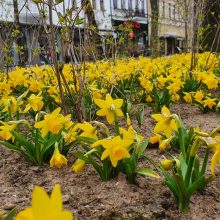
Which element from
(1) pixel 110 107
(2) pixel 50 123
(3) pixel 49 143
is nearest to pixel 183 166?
(1) pixel 110 107

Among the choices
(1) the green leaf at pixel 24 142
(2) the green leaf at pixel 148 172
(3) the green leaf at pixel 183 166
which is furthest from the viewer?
(1) the green leaf at pixel 24 142

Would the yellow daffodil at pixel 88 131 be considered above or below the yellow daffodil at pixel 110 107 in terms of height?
below

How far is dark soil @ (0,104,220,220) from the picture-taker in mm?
2039

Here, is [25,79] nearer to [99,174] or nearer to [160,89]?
[160,89]

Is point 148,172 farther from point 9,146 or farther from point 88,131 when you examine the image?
point 9,146

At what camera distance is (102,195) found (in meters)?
2.22

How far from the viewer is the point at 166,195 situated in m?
2.21

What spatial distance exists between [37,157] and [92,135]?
0.55m

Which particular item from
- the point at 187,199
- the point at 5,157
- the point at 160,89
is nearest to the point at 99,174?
the point at 187,199

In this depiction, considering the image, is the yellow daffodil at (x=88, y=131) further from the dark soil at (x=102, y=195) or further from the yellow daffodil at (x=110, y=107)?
the dark soil at (x=102, y=195)

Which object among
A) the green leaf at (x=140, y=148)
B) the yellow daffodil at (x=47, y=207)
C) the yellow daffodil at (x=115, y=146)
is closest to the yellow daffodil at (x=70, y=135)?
the green leaf at (x=140, y=148)

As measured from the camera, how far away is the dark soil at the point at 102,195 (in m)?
2.04

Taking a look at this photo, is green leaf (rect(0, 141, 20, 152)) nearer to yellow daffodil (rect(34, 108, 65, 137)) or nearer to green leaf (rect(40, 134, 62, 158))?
green leaf (rect(40, 134, 62, 158))

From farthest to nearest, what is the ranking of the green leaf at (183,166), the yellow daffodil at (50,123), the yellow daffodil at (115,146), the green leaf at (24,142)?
1. the green leaf at (24,142)
2. the yellow daffodil at (50,123)
3. the green leaf at (183,166)
4. the yellow daffodil at (115,146)
